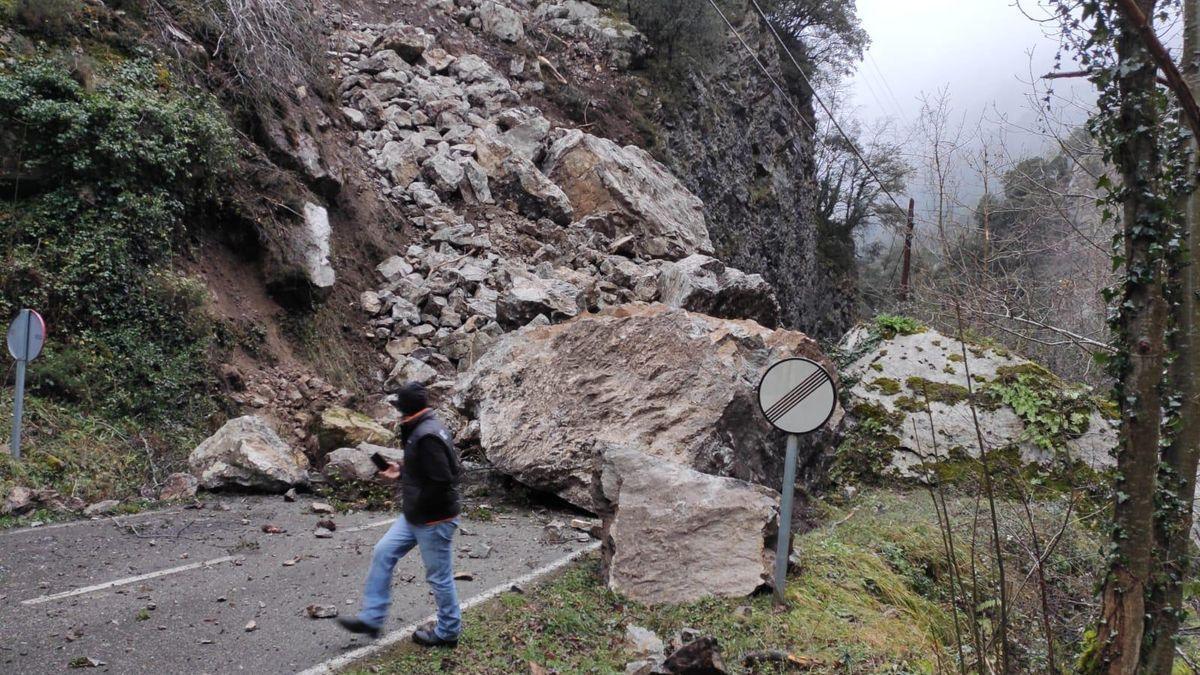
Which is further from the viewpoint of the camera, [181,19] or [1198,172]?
[181,19]

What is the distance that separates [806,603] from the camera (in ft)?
20.7

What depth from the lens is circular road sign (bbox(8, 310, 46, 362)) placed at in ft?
28.7

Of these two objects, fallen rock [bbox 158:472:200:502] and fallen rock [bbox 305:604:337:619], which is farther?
fallen rock [bbox 158:472:200:502]

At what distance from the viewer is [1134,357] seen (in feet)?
13.3

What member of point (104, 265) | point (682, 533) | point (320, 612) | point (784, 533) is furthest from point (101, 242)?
point (784, 533)

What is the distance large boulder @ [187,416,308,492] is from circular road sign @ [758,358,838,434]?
6109 mm

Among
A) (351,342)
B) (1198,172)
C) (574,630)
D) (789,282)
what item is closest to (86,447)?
(351,342)

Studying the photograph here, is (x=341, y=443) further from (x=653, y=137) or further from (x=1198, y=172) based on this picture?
(x=653, y=137)

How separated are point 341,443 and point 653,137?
1898cm

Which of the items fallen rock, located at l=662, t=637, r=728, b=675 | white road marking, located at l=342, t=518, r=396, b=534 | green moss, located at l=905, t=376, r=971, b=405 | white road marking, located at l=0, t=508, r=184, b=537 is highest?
A: green moss, located at l=905, t=376, r=971, b=405

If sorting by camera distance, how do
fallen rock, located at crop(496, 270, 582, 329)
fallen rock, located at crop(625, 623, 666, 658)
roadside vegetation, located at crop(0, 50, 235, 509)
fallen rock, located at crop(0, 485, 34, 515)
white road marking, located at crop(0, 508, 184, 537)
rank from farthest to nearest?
1. fallen rock, located at crop(496, 270, 582, 329)
2. roadside vegetation, located at crop(0, 50, 235, 509)
3. fallen rock, located at crop(0, 485, 34, 515)
4. white road marking, located at crop(0, 508, 184, 537)
5. fallen rock, located at crop(625, 623, 666, 658)

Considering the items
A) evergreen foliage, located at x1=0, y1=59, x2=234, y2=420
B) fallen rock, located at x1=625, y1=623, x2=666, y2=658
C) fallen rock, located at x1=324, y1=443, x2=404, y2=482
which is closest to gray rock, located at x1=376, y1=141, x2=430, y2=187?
evergreen foliage, located at x1=0, y1=59, x2=234, y2=420

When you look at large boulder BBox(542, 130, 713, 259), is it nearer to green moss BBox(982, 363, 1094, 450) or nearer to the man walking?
green moss BBox(982, 363, 1094, 450)

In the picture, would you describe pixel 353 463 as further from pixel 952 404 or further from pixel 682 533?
pixel 952 404
